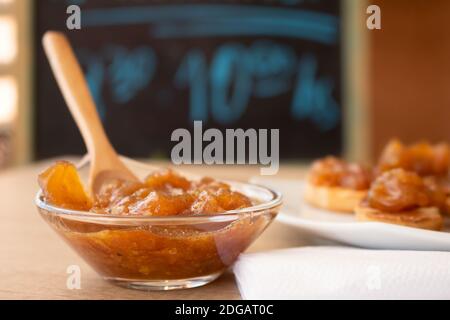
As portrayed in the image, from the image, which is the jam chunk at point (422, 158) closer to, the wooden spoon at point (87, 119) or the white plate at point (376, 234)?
the white plate at point (376, 234)

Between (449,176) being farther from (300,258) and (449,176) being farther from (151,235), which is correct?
(151,235)

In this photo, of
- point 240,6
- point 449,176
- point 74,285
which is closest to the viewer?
point 74,285

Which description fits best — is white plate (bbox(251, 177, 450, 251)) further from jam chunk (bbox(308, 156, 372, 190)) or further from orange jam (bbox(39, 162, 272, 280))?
jam chunk (bbox(308, 156, 372, 190))

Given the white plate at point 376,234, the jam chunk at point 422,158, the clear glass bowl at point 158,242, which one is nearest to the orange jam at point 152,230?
the clear glass bowl at point 158,242

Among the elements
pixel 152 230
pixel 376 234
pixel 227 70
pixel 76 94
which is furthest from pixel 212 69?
pixel 152 230
